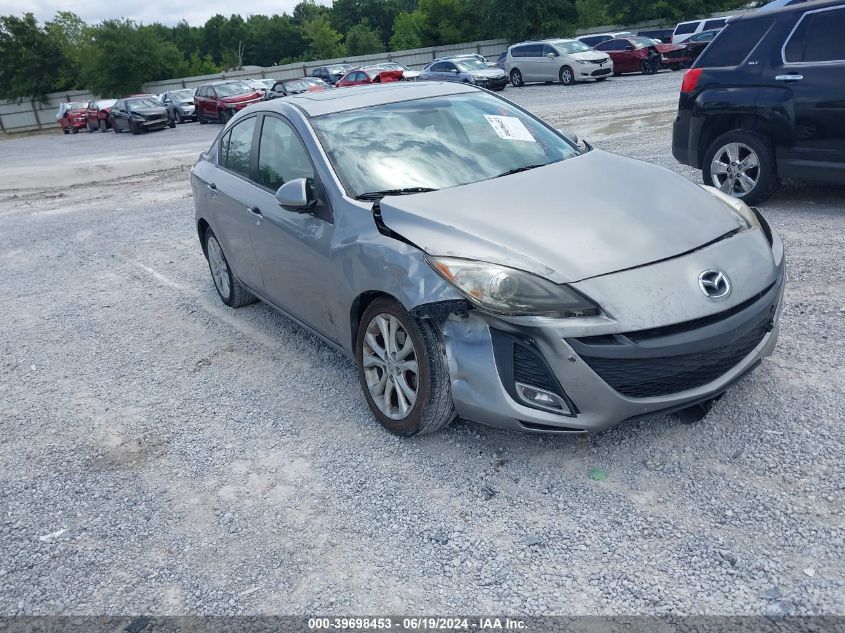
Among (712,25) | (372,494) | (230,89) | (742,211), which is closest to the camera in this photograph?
(372,494)

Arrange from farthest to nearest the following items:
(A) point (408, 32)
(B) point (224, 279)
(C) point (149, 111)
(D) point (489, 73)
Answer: (A) point (408, 32) < (C) point (149, 111) < (D) point (489, 73) < (B) point (224, 279)

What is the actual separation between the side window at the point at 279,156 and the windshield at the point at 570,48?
2543cm

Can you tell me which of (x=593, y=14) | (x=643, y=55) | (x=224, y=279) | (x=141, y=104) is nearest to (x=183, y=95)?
(x=141, y=104)

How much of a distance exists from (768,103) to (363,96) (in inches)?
163

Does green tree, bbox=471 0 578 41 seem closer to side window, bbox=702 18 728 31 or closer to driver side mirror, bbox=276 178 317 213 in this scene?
side window, bbox=702 18 728 31

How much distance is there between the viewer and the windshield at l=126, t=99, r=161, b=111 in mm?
30089

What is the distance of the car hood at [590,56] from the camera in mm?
27152

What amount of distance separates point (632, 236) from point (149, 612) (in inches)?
101

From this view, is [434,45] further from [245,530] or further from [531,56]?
[245,530]

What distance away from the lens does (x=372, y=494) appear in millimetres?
3338

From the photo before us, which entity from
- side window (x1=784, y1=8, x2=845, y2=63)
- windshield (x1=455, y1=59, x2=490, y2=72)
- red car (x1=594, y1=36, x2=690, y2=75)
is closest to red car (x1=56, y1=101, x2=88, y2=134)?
windshield (x1=455, y1=59, x2=490, y2=72)

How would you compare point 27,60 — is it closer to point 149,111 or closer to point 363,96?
point 149,111

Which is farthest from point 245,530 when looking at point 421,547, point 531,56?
point 531,56

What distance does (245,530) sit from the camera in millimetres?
3197
